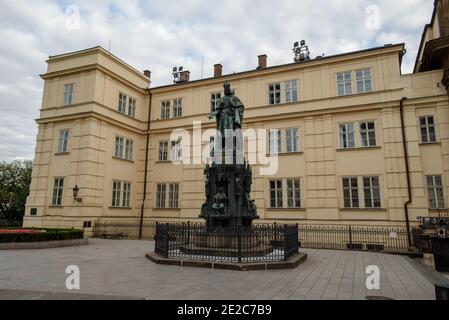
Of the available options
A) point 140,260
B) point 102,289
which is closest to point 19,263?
point 140,260

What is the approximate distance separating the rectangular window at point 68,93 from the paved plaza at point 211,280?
16321 millimetres

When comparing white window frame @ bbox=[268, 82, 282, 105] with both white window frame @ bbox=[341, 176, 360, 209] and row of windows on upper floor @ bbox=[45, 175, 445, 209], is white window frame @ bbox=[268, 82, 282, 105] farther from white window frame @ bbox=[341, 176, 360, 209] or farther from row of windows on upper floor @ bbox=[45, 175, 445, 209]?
white window frame @ bbox=[341, 176, 360, 209]

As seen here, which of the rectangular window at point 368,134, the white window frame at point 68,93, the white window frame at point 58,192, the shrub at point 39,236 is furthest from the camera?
the white window frame at point 68,93

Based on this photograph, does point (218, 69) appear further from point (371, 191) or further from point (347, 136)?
point (371, 191)

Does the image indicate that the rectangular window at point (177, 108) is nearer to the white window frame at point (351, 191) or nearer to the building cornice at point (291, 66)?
the building cornice at point (291, 66)

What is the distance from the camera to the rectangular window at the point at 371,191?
20.0m

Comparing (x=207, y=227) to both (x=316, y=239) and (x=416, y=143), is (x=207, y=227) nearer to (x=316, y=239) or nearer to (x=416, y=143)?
(x=316, y=239)

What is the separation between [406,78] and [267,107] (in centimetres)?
942

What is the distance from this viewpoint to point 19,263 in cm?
1094

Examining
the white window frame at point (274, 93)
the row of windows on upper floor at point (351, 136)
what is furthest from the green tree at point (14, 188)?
the white window frame at point (274, 93)

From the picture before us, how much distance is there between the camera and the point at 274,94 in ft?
79.8

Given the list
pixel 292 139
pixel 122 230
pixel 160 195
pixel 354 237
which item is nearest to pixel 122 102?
pixel 160 195

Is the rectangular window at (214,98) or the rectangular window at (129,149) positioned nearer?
the rectangular window at (214,98)

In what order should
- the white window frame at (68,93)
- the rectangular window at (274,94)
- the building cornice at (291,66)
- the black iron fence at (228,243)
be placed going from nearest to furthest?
the black iron fence at (228,243), the building cornice at (291,66), the rectangular window at (274,94), the white window frame at (68,93)
